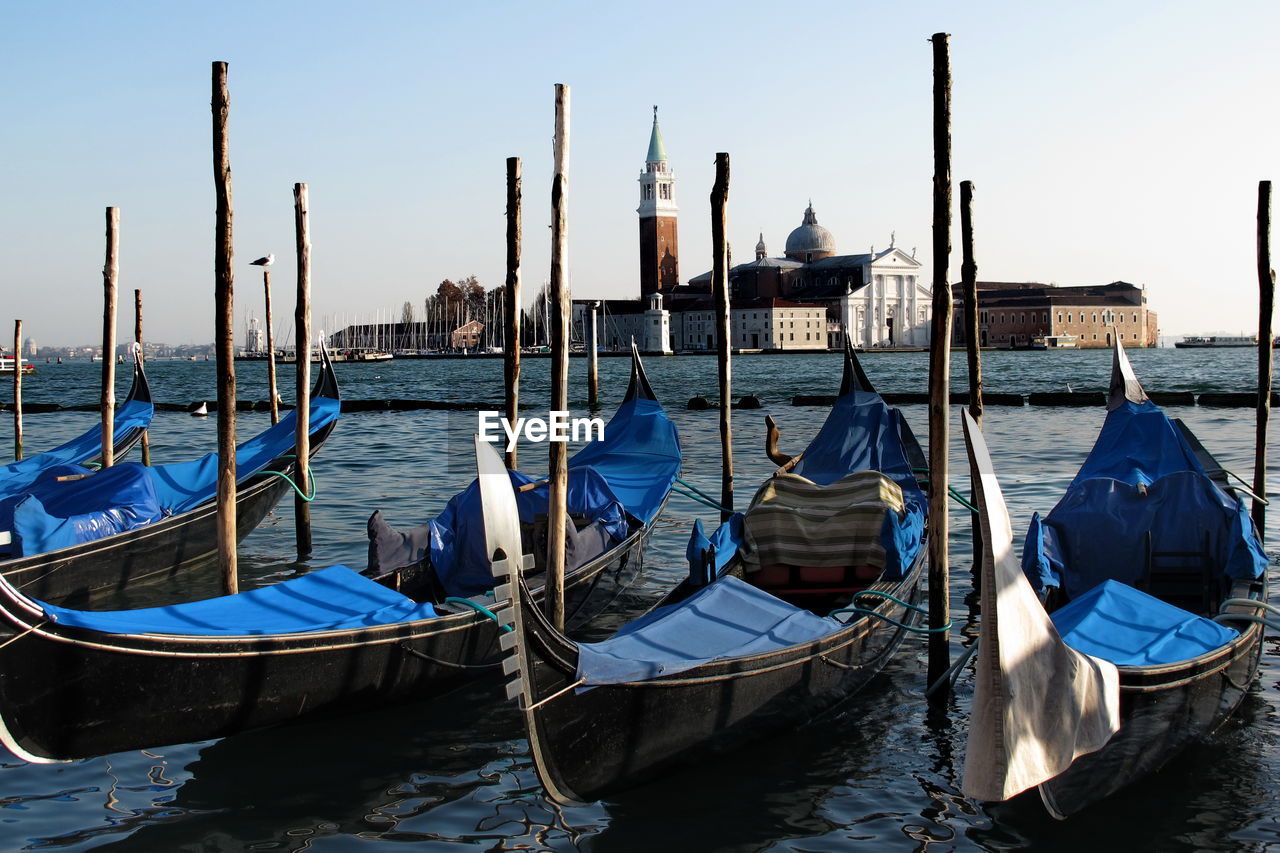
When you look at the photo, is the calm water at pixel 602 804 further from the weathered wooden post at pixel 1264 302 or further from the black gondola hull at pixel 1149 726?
the weathered wooden post at pixel 1264 302

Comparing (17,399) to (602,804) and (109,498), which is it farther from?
(602,804)

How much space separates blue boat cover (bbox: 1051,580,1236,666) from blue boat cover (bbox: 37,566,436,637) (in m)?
2.13

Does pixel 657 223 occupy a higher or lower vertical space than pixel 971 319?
higher

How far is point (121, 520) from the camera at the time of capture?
6.11 meters

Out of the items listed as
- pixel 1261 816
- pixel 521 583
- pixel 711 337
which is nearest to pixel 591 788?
pixel 521 583

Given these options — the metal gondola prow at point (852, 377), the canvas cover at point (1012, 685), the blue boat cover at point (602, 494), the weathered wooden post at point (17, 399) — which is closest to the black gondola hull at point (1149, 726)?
the canvas cover at point (1012, 685)

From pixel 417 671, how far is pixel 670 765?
110 centimetres

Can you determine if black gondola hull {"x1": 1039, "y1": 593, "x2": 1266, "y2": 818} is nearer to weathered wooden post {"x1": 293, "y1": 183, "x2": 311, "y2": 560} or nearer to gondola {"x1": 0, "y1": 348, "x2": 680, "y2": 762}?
gondola {"x1": 0, "y1": 348, "x2": 680, "y2": 762}

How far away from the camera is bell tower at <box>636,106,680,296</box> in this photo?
7331 cm

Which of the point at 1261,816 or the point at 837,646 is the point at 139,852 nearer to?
the point at 837,646

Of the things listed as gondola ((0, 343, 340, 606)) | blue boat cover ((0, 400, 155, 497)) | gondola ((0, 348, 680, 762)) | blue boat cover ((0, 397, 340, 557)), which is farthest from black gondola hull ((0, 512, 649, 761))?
blue boat cover ((0, 400, 155, 497))

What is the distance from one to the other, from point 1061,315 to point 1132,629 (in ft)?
239

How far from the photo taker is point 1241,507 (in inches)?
196

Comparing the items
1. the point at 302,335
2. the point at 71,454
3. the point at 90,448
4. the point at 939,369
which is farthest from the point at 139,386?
the point at 939,369
